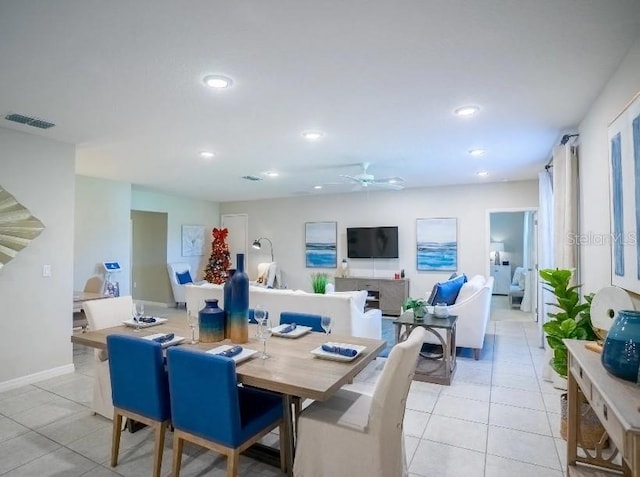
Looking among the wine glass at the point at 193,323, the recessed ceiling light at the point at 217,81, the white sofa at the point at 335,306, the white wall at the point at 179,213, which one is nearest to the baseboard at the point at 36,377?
the white sofa at the point at 335,306

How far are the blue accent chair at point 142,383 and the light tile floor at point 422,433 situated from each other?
35 cm

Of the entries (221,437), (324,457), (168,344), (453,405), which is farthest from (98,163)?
(453,405)

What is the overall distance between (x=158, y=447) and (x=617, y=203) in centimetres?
302

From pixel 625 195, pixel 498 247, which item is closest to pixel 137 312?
pixel 625 195

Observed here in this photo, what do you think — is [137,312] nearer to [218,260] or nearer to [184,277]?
[184,277]

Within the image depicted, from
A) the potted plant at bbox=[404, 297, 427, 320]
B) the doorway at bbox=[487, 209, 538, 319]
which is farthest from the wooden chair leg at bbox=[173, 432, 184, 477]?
the doorway at bbox=[487, 209, 538, 319]

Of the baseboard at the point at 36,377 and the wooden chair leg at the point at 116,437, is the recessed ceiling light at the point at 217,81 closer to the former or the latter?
the wooden chair leg at the point at 116,437

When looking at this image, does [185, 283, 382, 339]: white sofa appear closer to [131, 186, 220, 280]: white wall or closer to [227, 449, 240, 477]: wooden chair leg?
[227, 449, 240, 477]: wooden chair leg

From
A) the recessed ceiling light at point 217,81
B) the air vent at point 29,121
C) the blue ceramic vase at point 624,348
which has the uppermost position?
the air vent at point 29,121

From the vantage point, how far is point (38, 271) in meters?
3.77

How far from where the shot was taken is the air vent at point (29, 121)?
317 centimetres

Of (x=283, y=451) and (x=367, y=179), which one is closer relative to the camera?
(x=283, y=451)

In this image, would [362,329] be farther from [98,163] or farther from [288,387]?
[98,163]

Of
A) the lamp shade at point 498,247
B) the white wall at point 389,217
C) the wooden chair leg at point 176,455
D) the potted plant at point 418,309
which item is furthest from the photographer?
the lamp shade at point 498,247
